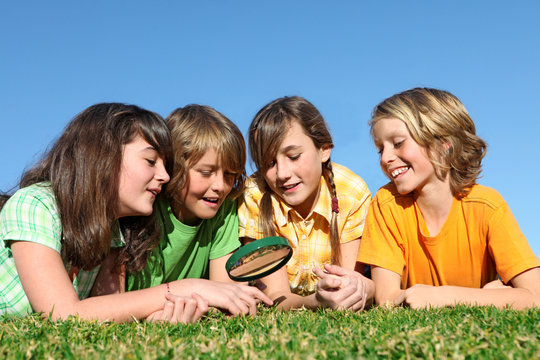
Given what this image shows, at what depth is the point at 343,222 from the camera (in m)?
5.62

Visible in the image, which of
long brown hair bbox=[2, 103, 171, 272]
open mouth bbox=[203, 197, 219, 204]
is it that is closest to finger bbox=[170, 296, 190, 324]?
long brown hair bbox=[2, 103, 171, 272]

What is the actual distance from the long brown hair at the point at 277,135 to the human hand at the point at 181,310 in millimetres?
1740

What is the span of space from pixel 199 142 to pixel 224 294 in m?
1.66

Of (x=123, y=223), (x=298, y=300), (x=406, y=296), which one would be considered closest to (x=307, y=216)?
(x=298, y=300)

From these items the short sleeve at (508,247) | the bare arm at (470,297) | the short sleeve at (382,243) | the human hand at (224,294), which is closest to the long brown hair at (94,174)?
the human hand at (224,294)

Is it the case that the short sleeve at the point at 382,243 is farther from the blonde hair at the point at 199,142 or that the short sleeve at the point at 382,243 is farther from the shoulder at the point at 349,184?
the blonde hair at the point at 199,142

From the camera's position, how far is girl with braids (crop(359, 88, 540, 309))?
191 inches

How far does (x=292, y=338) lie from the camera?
2551mm

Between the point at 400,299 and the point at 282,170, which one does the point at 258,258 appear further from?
the point at 400,299

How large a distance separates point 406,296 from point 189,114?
2884 mm

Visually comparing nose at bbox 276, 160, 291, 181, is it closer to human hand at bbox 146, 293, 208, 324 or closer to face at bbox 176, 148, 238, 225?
face at bbox 176, 148, 238, 225

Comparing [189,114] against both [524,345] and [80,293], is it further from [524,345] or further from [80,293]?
[524,345]

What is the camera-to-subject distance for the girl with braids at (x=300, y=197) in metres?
5.34

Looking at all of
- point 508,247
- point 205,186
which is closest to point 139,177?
point 205,186
